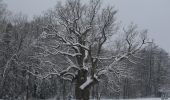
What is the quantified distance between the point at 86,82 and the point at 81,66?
1.91 metres

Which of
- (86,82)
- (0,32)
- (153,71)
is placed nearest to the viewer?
(86,82)

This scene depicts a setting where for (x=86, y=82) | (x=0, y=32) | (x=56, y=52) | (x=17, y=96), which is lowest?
(x=17, y=96)

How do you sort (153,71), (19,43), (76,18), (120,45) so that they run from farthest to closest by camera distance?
(153,71)
(19,43)
(120,45)
(76,18)

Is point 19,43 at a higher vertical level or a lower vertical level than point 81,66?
higher

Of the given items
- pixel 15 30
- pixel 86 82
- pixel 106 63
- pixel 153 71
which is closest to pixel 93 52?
pixel 106 63

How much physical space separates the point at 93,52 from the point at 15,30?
22.9m

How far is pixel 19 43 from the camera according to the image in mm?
56469

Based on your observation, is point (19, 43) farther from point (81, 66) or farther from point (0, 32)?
point (81, 66)

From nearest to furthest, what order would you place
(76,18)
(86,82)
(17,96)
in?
(86,82) < (76,18) < (17,96)

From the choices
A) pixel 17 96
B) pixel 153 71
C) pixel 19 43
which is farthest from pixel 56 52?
pixel 153 71

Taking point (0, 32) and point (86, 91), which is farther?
point (0, 32)

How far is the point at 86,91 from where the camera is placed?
115ft

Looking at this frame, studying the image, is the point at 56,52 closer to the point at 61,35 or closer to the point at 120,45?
the point at 61,35

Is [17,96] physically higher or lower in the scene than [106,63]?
lower
